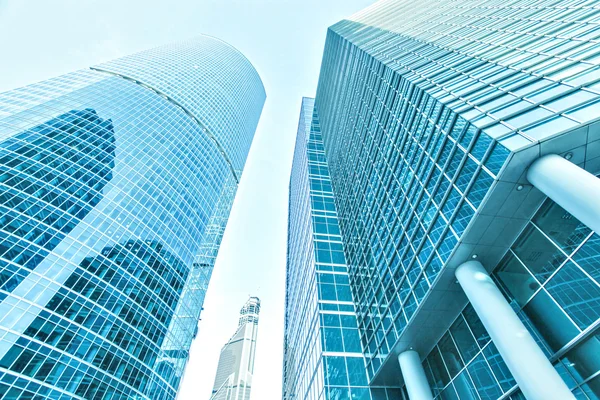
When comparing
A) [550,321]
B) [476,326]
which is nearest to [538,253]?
[550,321]

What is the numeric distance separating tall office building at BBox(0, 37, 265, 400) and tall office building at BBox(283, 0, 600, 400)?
24.1 m

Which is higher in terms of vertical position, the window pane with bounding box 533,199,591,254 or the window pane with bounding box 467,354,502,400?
the window pane with bounding box 533,199,591,254

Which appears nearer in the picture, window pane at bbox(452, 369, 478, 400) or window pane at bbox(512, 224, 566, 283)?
window pane at bbox(512, 224, 566, 283)

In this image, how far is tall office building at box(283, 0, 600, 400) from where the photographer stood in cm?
1397

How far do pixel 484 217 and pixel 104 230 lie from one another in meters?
47.4

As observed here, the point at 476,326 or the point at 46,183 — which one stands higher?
the point at 46,183

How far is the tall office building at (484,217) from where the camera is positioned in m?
14.0

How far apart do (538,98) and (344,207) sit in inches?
1294

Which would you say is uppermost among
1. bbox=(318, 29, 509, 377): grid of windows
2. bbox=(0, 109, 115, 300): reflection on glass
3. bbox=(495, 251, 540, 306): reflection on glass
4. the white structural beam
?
bbox=(0, 109, 115, 300): reflection on glass

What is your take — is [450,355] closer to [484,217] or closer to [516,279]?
[516,279]

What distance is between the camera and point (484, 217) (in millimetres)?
16859

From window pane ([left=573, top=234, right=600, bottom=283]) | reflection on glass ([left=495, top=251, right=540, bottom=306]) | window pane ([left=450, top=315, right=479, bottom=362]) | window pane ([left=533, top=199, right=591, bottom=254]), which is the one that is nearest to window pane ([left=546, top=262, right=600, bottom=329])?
window pane ([left=573, top=234, right=600, bottom=283])

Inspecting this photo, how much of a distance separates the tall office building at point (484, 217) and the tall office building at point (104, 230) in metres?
24.1

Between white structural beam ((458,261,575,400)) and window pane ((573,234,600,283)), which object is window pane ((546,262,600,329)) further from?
white structural beam ((458,261,575,400))
